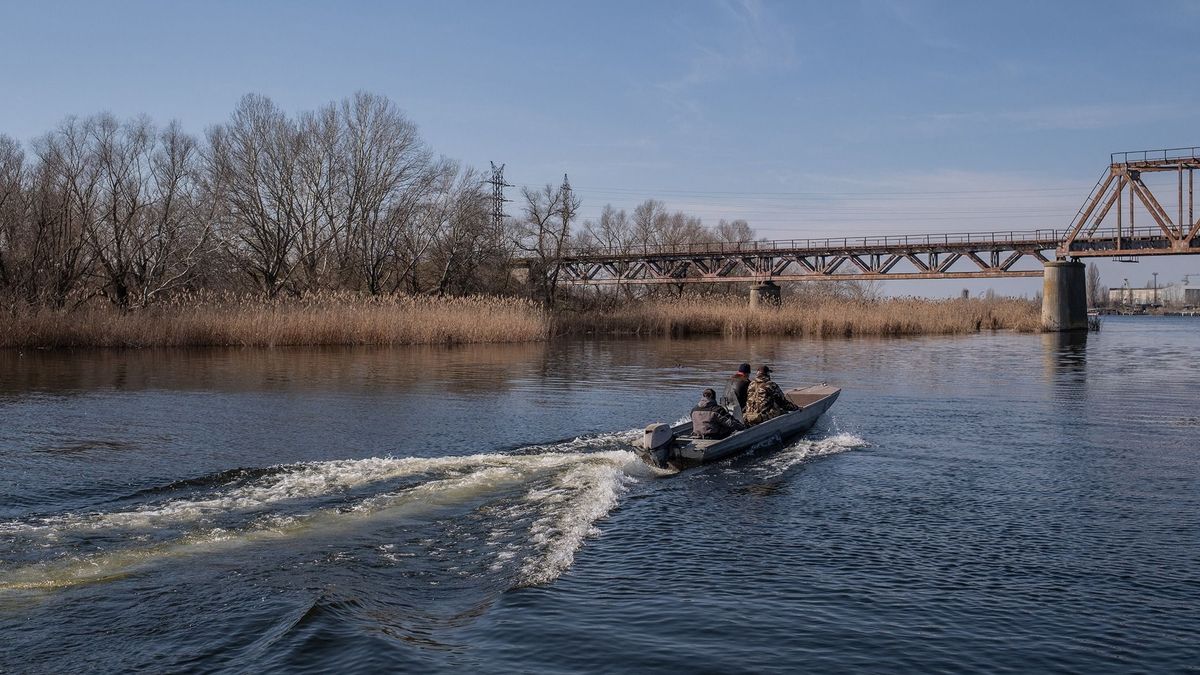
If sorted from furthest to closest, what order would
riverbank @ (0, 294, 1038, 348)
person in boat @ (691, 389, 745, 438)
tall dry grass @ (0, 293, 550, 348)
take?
riverbank @ (0, 294, 1038, 348) → tall dry grass @ (0, 293, 550, 348) → person in boat @ (691, 389, 745, 438)

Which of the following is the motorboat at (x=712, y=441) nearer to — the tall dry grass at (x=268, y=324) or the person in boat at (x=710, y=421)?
the person in boat at (x=710, y=421)

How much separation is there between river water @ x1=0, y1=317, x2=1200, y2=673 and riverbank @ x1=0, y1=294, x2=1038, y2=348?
16.7 m

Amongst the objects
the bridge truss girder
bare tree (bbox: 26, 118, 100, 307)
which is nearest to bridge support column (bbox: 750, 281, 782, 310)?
the bridge truss girder

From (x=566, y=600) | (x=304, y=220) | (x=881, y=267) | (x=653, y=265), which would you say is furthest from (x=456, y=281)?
(x=566, y=600)

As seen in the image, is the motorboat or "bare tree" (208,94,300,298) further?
"bare tree" (208,94,300,298)

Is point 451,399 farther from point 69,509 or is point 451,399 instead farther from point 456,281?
point 456,281

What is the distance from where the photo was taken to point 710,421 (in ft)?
52.6

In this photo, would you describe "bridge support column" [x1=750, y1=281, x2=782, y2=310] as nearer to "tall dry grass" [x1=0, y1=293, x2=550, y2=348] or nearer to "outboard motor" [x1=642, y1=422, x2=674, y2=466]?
"tall dry grass" [x1=0, y1=293, x2=550, y2=348]

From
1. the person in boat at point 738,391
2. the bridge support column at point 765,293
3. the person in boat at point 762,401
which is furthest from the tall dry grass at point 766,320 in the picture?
the person in boat at point 762,401

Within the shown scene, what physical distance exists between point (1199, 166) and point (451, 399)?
59038 mm

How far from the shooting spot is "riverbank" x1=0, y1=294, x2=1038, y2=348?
37.6 metres

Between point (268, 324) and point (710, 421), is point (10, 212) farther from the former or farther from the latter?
point (710, 421)

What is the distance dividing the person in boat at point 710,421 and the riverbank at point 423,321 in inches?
1075

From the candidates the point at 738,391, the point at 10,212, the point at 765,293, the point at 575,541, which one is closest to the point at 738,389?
the point at 738,391
